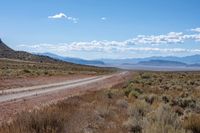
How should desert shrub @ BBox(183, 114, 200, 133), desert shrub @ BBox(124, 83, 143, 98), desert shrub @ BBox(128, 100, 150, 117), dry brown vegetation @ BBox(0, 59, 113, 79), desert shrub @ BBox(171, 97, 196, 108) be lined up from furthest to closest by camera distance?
dry brown vegetation @ BBox(0, 59, 113, 79) < desert shrub @ BBox(124, 83, 143, 98) < desert shrub @ BBox(171, 97, 196, 108) < desert shrub @ BBox(128, 100, 150, 117) < desert shrub @ BBox(183, 114, 200, 133)

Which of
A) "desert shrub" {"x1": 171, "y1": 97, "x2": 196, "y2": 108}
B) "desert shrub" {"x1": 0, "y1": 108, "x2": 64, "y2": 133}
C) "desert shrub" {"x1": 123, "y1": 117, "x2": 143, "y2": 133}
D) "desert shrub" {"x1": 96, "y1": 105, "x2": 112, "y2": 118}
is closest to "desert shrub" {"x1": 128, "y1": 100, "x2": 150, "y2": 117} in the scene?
"desert shrub" {"x1": 96, "y1": 105, "x2": 112, "y2": 118}

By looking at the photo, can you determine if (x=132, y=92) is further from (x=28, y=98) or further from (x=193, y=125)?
(x=193, y=125)

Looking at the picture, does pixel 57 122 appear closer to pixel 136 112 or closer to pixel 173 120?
pixel 173 120

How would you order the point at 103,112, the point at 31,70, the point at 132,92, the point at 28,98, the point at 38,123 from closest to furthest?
the point at 38,123 → the point at 103,112 → the point at 132,92 → the point at 28,98 → the point at 31,70

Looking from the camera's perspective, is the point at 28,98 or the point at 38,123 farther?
the point at 28,98

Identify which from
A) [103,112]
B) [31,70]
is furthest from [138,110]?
[31,70]

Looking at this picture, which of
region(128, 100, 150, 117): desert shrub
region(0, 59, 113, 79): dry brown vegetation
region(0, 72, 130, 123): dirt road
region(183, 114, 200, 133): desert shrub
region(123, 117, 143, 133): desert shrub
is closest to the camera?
region(123, 117, 143, 133): desert shrub

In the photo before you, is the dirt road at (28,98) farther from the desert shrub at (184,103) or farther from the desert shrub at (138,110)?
the desert shrub at (184,103)

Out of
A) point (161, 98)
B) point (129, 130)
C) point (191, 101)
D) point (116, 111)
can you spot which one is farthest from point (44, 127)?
point (161, 98)

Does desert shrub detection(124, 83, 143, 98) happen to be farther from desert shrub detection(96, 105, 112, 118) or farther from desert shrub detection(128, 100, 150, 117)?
desert shrub detection(96, 105, 112, 118)

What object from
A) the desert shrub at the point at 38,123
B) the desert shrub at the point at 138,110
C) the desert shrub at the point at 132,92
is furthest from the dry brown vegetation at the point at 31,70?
the desert shrub at the point at 38,123

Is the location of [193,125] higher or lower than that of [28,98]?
higher

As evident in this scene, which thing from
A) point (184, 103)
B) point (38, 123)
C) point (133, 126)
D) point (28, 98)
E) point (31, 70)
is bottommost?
point (31, 70)

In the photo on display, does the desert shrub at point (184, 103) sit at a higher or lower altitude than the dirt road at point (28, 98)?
higher
